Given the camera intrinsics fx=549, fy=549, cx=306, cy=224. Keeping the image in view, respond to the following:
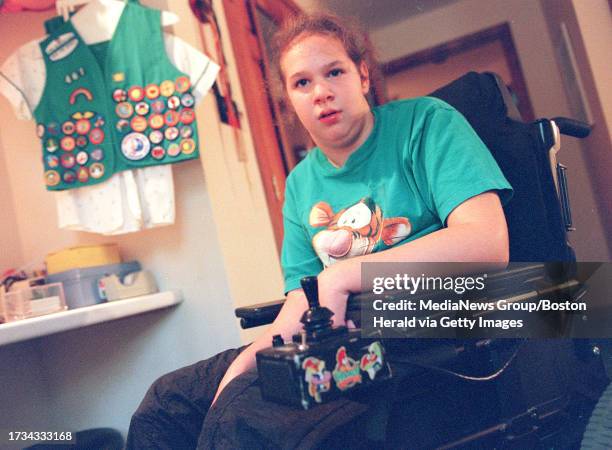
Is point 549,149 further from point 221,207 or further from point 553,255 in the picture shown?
point 221,207

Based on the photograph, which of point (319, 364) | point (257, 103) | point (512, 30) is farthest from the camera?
point (512, 30)

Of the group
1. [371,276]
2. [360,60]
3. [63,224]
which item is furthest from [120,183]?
[371,276]

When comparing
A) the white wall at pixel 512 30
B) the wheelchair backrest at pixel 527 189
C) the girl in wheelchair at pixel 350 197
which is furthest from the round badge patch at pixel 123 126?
the white wall at pixel 512 30

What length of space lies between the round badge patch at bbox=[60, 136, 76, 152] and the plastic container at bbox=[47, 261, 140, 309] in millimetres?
264

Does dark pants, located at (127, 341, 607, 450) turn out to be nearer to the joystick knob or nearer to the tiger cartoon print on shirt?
the joystick knob

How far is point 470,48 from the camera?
180cm

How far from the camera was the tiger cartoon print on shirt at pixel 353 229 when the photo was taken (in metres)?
0.67

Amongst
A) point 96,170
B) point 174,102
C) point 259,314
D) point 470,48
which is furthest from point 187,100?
point 470,48

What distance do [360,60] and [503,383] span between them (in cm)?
48

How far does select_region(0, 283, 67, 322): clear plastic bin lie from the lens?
1.07m

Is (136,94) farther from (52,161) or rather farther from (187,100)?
(52,161)

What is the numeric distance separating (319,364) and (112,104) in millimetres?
997

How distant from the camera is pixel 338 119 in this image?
71cm

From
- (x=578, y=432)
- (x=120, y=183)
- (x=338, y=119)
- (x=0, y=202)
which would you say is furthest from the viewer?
(x=0, y=202)
